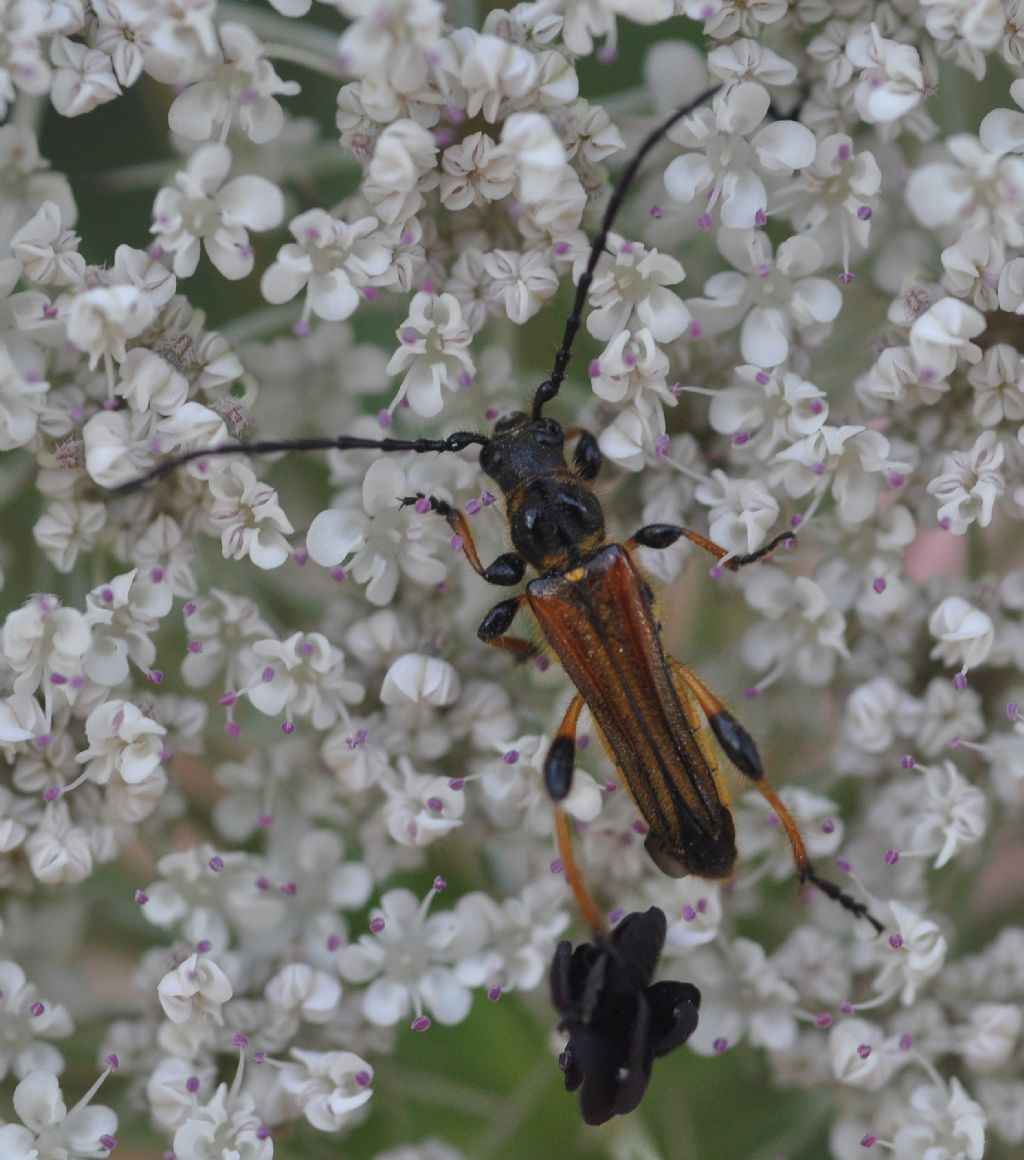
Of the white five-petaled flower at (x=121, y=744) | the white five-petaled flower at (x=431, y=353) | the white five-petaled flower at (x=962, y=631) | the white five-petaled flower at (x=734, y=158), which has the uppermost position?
the white five-petaled flower at (x=734, y=158)

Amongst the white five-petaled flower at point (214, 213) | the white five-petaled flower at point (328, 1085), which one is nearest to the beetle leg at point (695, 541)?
the white five-petaled flower at point (214, 213)

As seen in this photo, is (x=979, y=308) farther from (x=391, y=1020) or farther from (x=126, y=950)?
(x=126, y=950)

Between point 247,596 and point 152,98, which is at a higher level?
point 152,98

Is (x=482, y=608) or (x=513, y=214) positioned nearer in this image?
(x=513, y=214)

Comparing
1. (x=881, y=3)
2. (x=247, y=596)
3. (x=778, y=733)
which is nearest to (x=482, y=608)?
(x=247, y=596)

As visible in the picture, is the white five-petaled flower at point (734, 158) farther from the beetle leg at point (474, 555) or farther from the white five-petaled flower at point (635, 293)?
the beetle leg at point (474, 555)

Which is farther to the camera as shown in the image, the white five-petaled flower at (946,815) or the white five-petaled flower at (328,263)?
the white five-petaled flower at (946,815)

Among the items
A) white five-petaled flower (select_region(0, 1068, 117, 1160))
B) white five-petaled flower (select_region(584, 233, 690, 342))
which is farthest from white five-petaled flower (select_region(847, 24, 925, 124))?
white five-petaled flower (select_region(0, 1068, 117, 1160))
